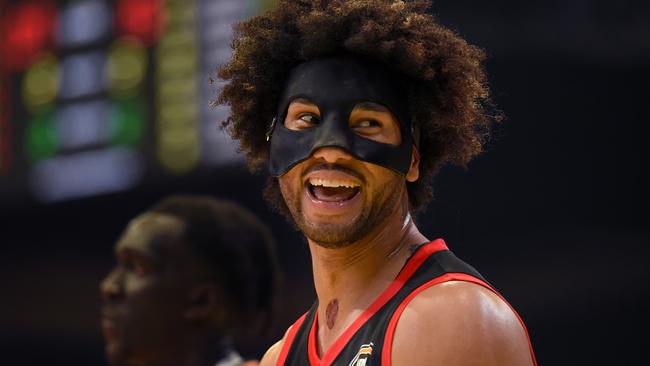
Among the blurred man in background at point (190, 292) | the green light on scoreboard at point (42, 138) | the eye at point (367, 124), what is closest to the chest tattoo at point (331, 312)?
the eye at point (367, 124)

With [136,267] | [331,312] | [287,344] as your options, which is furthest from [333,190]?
[136,267]

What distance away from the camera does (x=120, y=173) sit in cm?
452

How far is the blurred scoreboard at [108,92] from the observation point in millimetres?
4355

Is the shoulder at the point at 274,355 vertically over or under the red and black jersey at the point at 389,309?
under

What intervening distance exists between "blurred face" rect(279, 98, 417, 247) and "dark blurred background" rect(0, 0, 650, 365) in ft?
2.58

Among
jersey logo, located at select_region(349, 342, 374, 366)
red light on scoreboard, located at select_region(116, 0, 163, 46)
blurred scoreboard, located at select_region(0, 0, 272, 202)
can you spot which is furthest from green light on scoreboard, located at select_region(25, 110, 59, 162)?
jersey logo, located at select_region(349, 342, 374, 366)

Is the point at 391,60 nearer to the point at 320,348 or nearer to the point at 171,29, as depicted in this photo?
the point at 320,348

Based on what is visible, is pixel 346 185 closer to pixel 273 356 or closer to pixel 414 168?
pixel 414 168

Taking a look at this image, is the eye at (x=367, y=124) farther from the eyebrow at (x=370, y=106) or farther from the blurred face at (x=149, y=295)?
the blurred face at (x=149, y=295)

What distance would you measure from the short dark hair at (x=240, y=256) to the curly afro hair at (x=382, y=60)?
1.43m

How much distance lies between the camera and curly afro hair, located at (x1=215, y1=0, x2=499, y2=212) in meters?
2.35

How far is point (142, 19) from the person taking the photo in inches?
180

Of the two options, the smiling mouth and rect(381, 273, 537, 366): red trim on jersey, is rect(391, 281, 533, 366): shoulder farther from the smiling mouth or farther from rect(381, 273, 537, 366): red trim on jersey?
the smiling mouth

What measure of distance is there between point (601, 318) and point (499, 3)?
973mm
